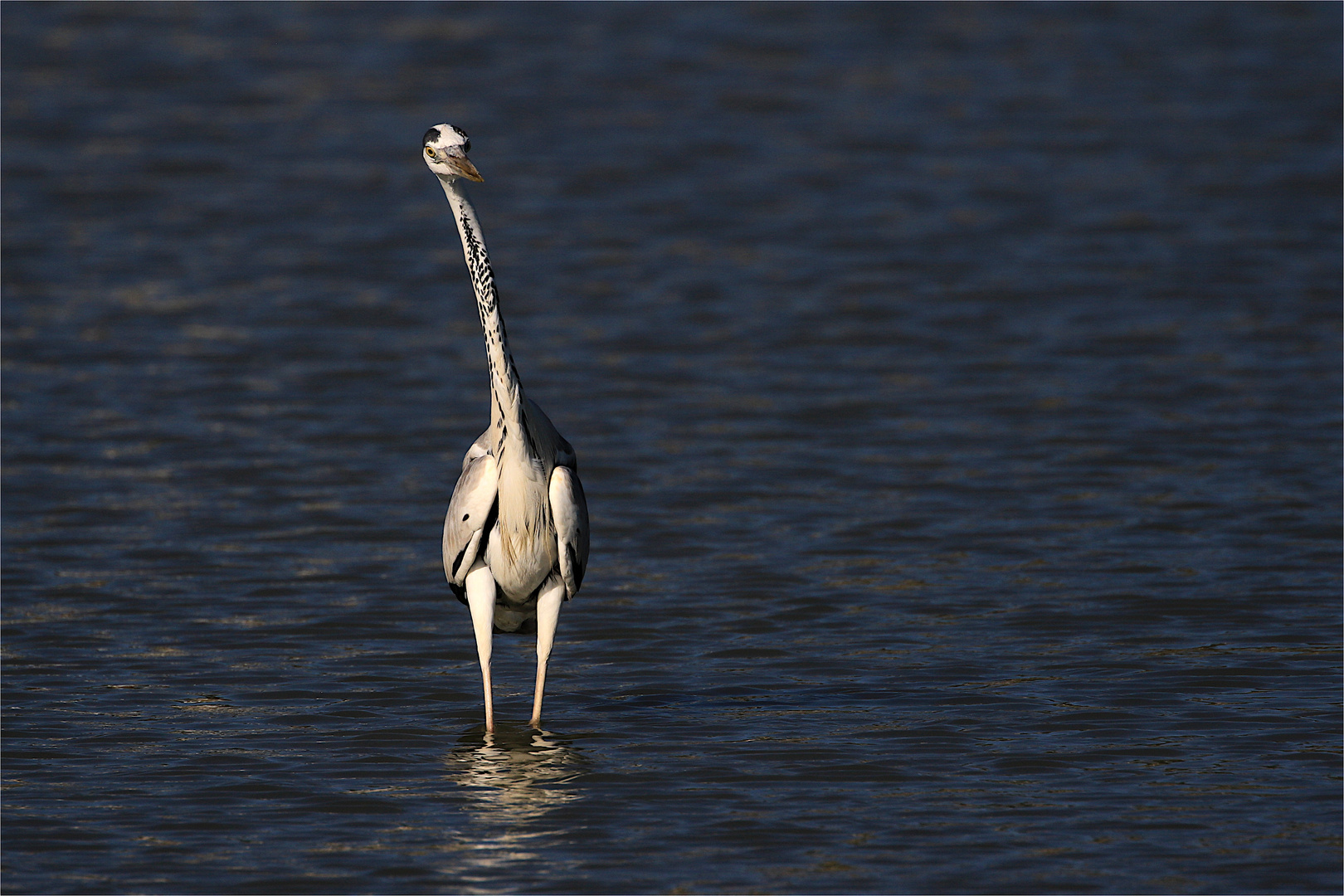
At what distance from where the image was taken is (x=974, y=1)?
3491 centimetres

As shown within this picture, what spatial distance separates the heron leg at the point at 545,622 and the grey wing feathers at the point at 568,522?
7cm

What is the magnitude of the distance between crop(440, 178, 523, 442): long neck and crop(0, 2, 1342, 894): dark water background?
68.3 inches

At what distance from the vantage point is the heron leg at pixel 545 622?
34.6ft

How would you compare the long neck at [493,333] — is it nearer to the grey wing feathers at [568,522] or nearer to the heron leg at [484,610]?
the grey wing feathers at [568,522]

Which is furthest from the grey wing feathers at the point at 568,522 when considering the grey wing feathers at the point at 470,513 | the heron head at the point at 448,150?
the heron head at the point at 448,150

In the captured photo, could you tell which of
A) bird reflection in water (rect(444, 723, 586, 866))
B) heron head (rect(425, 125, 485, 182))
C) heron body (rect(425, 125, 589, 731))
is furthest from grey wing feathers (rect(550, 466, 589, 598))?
heron head (rect(425, 125, 485, 182))

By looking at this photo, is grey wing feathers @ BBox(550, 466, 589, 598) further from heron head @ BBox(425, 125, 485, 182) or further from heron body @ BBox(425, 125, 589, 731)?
heron head @ BBox(425, 125, 485, 182)

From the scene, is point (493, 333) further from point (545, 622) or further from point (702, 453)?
point (702, 453)

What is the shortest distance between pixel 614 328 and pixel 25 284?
646 cm

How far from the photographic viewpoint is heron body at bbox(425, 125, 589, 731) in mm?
10125

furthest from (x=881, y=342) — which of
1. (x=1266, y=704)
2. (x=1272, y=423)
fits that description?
(x=1266, y=704)

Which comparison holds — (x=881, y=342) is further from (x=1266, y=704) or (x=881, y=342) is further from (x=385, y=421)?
(x=1266, y=704)

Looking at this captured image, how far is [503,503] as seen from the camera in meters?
10.3

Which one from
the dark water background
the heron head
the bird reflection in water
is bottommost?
the bird reflection in water
